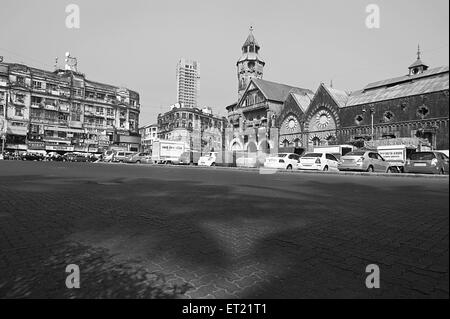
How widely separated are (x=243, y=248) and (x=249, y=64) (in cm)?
7593

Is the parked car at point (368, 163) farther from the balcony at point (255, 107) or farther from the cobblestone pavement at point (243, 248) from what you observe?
the balcony at point (255, 107)

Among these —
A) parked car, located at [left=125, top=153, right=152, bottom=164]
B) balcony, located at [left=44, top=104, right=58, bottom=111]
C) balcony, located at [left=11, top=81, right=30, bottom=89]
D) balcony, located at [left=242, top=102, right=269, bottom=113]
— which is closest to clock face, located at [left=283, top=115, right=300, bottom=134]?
balcony, located at [left=242, top=102, right=269, bottom=113]

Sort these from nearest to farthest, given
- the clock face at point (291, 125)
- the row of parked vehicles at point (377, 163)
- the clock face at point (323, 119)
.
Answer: the row of parked vehicles at point (377, 163)
the clock face at point (323, 119)
the clock face at point (291, 125)

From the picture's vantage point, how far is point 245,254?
3.96 meters

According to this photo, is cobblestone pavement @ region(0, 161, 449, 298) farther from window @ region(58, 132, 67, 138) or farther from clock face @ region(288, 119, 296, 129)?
window @ region(58, 132, 67, 138)

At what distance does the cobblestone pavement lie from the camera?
2311 millimetres

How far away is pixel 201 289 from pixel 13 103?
73.5 metres

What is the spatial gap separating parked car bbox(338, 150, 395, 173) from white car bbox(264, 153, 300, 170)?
1873 cm

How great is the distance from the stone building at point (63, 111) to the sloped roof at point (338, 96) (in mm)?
47404

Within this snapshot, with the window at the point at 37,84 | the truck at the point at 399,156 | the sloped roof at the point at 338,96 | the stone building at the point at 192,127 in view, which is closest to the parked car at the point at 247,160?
the sloped roof at the point at 338,96

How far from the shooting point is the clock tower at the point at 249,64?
247 ft

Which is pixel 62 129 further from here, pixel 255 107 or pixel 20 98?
pixel 255 107
